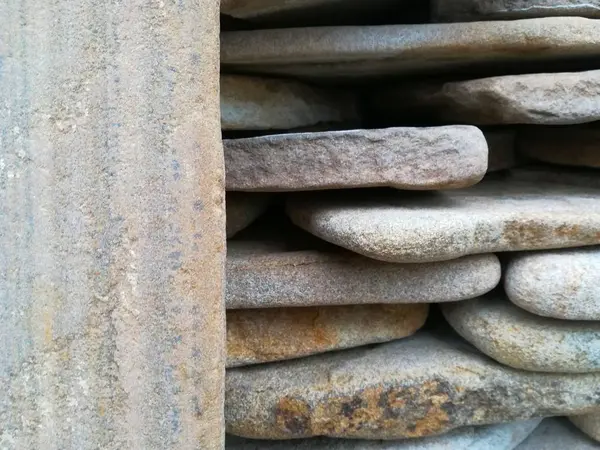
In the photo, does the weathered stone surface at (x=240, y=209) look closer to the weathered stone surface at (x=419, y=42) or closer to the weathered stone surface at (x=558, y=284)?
the weathered stone surface at (x=419, y=42)

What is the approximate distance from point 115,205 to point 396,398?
45 centimetres

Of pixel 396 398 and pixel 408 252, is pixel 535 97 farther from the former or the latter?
pixel 396 398

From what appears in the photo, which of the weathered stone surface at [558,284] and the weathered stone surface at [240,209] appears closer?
the weathered stone surface at [558,284]

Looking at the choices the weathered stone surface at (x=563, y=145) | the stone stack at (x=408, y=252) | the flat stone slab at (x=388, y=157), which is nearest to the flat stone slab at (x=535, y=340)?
the stone stack at (x=408, y=252)

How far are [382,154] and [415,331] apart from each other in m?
0.31

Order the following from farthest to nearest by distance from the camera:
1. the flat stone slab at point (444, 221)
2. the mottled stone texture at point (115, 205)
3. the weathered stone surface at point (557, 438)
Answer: the weathered stone surface at point (557, 438)
the flat stone slab at point (444, 221)
the mottled stone texture at point (115, 205)

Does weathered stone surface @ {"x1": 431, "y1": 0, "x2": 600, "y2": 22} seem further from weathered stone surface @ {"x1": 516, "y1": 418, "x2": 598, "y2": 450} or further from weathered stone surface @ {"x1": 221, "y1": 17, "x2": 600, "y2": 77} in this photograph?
weathered stone surface @ {"x1": 516, "y1": 418, "x2": 598, "y2": 450}

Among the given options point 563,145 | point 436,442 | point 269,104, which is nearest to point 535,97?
point 563,145

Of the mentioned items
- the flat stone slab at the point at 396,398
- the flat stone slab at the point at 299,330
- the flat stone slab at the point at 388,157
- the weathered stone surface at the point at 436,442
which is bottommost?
the weathered stone surface at the point at 436,442

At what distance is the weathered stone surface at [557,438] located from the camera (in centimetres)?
95

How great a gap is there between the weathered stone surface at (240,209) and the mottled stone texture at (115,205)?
284 millimetres

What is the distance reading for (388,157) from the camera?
2.36 feet

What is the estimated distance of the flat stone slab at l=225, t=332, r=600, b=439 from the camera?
31.2 inches

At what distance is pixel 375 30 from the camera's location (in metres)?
0.81
